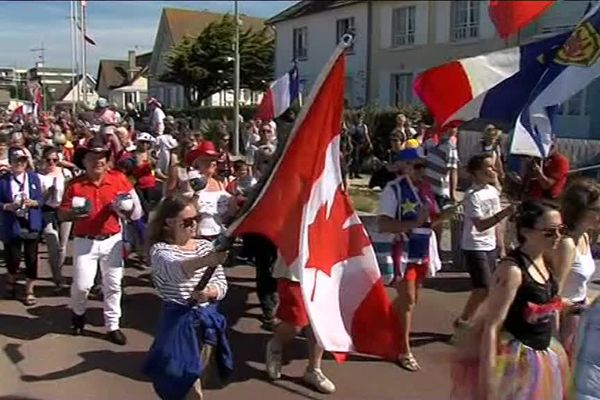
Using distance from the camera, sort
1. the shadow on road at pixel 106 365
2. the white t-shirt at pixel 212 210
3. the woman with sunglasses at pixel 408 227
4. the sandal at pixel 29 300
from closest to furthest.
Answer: the shadow on road at pixel 106 365 → the woman with sunglasses at pixel 408 227 → the white t-shirt at pixel 212 210 → the sandal at pixel 29 300

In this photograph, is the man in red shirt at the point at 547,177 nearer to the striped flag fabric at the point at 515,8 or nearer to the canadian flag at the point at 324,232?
the canadian flag at the point at 324,232

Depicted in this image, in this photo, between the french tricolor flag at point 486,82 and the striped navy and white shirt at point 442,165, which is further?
the striped navy and white shirt at point 442,165

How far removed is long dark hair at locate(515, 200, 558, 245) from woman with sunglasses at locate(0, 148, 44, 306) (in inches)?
203

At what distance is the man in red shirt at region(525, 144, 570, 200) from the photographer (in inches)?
283

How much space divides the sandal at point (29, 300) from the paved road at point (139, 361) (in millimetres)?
68

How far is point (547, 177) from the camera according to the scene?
7238mm

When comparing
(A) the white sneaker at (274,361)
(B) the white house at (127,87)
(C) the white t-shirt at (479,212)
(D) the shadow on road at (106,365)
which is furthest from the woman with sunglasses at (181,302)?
(B) the white house at (127,87)

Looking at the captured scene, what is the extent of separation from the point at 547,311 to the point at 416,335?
319 cm

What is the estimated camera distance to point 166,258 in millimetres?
4000

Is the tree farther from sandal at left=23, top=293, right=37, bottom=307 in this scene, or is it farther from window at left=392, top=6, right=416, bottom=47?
window at left=392, top=6, right=416, bottom=47

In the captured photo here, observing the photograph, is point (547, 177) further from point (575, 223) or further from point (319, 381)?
point (319, 381)

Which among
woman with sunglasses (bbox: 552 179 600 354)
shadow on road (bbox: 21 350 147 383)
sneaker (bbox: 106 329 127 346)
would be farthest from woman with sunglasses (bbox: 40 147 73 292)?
woman with sunglasses (bbox: 552 179 600 354)

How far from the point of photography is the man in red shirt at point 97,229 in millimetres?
6125

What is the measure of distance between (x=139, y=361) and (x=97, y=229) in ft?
3.53
